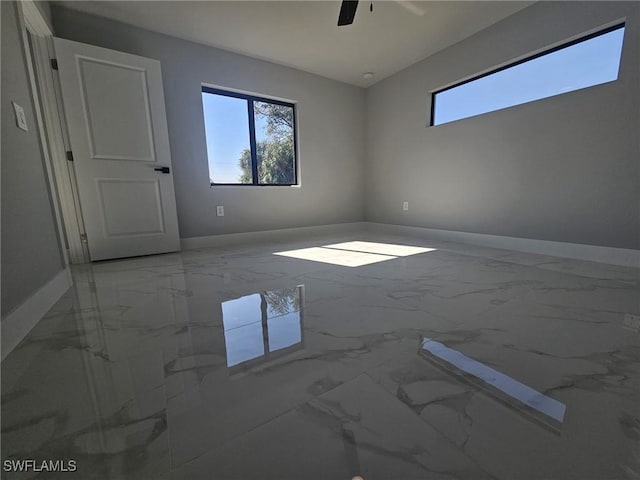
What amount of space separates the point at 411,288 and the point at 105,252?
2858 mm

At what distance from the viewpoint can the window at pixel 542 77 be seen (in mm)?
2080

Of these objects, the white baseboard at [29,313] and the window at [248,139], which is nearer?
the white baseboard at [29,313]

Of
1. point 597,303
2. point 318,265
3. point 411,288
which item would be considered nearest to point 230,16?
point 318,265

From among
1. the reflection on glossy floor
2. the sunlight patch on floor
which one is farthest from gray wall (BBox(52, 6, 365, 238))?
the reflection on glossy floor

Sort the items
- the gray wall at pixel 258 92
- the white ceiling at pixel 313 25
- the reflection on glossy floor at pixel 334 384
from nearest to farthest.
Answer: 1. the reflection on glossy floor at pixel 334 384
2. the white ceiling at pixel 313 25
3. the gray wall at pixel 258 92

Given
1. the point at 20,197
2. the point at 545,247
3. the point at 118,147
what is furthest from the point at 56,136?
the point at 545,247

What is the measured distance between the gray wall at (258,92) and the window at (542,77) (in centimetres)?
157

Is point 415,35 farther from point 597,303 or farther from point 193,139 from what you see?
point 597,303

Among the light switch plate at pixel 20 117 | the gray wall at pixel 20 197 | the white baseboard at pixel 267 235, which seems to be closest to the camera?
the gray wall at pixel 20 197

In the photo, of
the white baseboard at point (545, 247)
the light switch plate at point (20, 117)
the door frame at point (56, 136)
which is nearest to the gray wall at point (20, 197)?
the light switch plate at point (20, 117)

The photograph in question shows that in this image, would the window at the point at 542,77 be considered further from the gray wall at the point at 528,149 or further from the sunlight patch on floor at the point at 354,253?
the sunlight patch on floor at the point at 354,253

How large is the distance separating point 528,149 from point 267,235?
10.2ft

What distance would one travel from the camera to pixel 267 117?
3.58 m

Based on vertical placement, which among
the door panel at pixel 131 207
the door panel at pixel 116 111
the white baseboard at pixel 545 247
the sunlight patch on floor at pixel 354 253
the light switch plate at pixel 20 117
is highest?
the door panel at pixel 116 111
